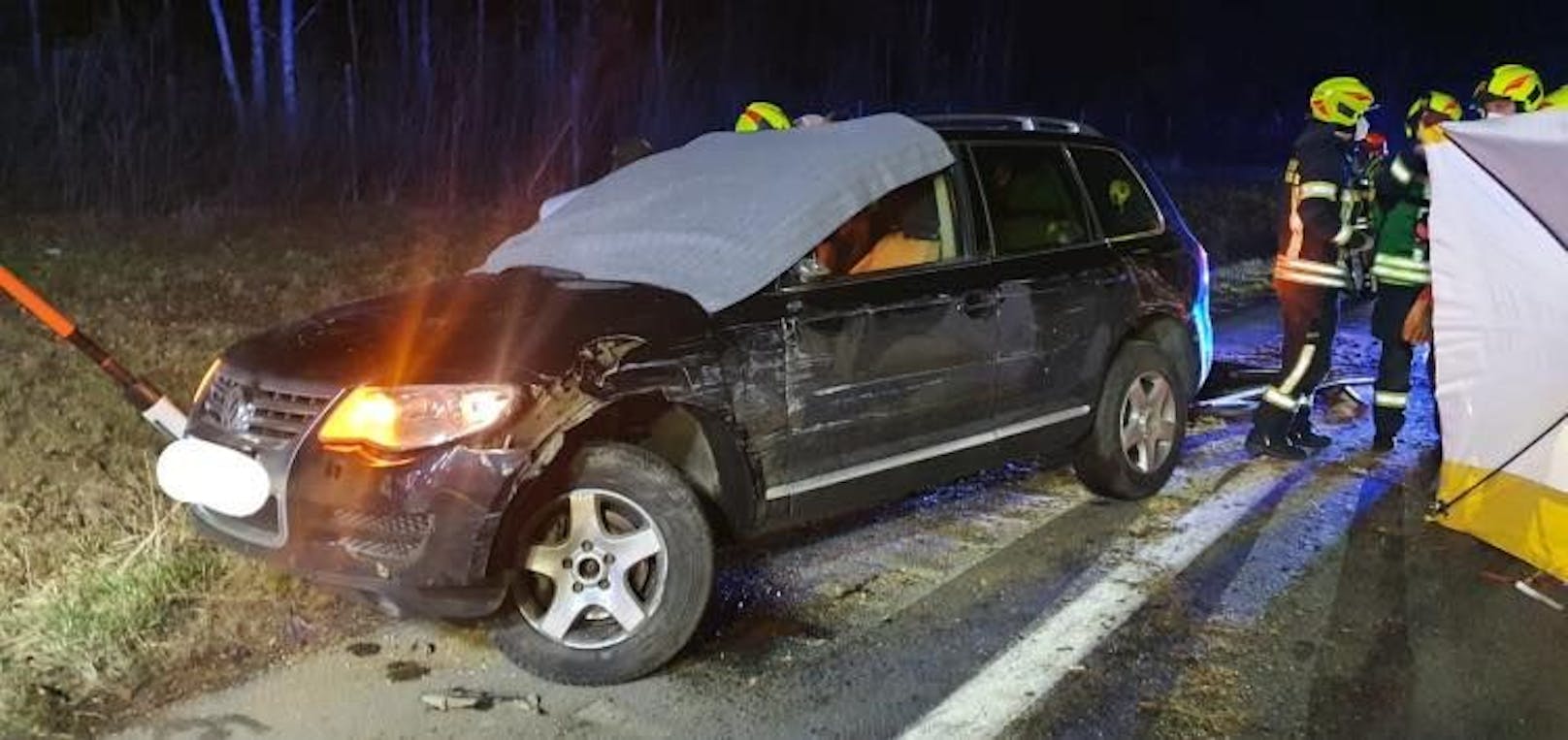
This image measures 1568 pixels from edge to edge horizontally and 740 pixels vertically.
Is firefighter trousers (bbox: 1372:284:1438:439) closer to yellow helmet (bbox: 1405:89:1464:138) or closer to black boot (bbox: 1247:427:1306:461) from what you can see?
black boot (bbox: 1247:427:1306:461)

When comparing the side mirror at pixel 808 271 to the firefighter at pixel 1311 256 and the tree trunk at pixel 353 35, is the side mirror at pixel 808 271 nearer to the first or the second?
the firefighter at pixel 1311 256

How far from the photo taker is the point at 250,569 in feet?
14.4

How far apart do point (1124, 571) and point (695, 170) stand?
2.14 meters

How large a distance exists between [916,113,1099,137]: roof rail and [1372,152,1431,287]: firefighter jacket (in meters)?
1.75

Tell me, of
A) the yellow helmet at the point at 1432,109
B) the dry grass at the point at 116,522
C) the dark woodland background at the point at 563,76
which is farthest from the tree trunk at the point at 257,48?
the yellow helmet at the point at 1432,109

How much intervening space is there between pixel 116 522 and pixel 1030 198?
3.57 metres

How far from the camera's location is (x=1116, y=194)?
228 inches

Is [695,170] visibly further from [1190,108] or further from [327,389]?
[1190,108]

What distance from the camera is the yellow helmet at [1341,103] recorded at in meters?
6.32

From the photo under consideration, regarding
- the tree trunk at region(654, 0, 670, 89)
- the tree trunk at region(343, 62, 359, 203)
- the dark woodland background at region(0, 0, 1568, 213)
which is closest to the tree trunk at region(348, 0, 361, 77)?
the dark woodland background at region(0, 0, 1568, 213)

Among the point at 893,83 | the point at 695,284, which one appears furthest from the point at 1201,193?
the point at 695,284

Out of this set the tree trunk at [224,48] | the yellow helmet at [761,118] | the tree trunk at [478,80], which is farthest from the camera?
the tree trunk at [478,80]

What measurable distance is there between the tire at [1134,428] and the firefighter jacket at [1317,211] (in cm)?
107

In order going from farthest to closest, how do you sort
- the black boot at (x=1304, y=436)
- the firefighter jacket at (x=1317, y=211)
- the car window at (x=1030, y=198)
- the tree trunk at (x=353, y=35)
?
the tree trunk at (x=353, y=35), the black boot at (x=1304, y=436), the firefighter jacket at (x=1317, y=211), the car window at (x=1030, y=198)
